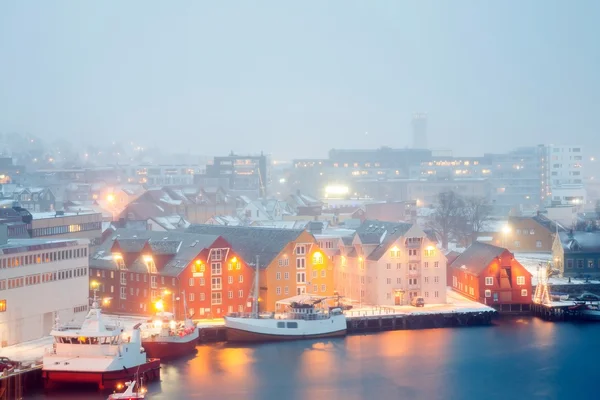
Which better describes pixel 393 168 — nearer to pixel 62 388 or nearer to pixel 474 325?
pixel 474 325

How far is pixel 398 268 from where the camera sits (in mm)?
46281

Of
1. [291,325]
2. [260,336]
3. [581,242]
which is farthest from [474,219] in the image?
[260,336]

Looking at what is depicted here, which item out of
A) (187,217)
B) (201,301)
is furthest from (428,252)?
(187,217)

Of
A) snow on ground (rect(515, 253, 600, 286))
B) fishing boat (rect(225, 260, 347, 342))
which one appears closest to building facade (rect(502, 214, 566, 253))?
snow on ground (rect(515, 253, 600, 286))

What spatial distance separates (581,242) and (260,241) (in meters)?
18.5

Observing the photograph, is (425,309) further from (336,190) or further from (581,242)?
(336,190)

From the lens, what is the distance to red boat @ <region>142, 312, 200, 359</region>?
123 feet

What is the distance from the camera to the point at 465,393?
3344 cm

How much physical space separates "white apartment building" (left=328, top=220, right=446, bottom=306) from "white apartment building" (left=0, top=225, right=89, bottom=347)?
13064 mm

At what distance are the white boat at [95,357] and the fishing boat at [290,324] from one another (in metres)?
6.79

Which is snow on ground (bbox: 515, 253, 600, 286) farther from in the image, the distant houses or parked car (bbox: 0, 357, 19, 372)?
parked car (bbox: 0, 357, 19, 372)

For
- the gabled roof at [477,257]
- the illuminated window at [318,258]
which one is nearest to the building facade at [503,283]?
the gabled roof at [477,257]

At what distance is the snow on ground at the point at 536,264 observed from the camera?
52.0m

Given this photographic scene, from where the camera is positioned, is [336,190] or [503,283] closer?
[503,283]
